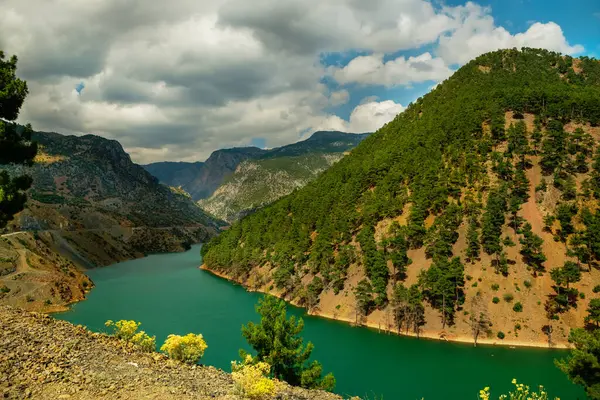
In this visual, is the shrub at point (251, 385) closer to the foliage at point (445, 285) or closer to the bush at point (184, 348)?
the bush at point (184, 348)

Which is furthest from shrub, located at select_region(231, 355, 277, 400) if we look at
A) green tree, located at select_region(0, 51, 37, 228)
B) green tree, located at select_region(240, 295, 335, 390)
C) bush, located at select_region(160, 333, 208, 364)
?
green tree, located at select_region(0, 51, 37, 228)

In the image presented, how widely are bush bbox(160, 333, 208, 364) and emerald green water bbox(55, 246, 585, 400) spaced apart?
17.2ft

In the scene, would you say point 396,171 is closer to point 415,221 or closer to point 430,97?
point 415,221

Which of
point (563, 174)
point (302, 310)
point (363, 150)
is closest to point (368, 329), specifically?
point (302, 310)

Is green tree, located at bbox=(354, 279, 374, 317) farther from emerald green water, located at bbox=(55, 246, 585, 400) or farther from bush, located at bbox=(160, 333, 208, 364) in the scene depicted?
bush, located at bbox=(160, 333, 208, 364)

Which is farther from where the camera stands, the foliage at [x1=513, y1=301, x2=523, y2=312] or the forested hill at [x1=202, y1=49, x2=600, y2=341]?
the forested hill at [x1=202, y1=49, x2=600, y2=341]

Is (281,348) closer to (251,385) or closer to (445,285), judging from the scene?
(251,385)

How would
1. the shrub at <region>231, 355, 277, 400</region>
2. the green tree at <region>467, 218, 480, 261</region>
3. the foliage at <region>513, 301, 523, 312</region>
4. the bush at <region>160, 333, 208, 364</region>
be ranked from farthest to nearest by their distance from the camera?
the green tree at <region>467, 218, 480, 261</region>, the foliage at <region>513, 301, 523, 312</region>, the bush at <region>160, 333, 208, 364</region>, the shrub at <region>231, 355, 277, 400</region>

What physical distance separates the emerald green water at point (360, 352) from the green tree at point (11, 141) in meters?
11.5

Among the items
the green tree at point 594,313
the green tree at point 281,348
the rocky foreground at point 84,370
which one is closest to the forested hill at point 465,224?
the green tree at point 594,313

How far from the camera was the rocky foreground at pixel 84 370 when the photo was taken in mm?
17109

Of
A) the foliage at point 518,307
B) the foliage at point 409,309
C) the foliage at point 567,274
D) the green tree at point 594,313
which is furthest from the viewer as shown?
the foliage at point 409,309

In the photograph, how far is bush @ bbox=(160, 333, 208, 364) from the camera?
27.9 metres

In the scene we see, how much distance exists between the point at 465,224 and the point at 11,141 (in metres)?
92.3
